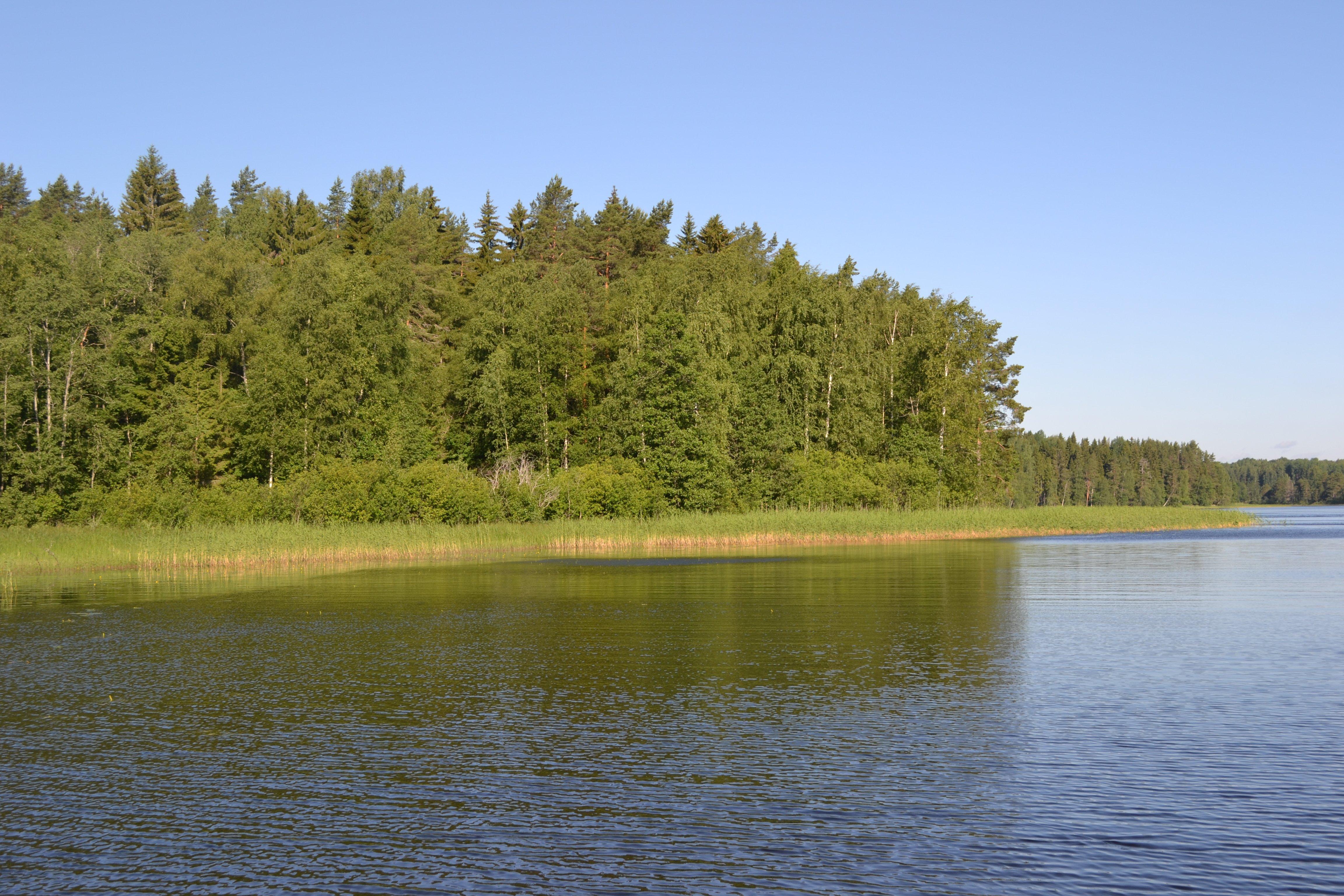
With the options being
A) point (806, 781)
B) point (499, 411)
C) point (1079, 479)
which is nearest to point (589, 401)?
point (499, 411)

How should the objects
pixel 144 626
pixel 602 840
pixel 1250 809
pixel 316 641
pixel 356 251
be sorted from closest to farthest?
pixel 602 840 < pixel 1250 809 < pixel 316 641 < pixel 144 626 < pixel 356 251

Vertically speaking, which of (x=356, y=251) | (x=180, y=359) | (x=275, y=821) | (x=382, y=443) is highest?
(x=356, y=251)

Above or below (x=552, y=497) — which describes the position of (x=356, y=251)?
above

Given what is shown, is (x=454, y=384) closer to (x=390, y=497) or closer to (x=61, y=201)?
(x=390, y=497)

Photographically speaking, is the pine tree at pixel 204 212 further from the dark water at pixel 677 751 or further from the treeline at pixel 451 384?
the dark water at pixel 677 751

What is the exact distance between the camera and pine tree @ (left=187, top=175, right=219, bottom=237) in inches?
4840

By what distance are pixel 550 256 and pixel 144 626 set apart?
83446mm

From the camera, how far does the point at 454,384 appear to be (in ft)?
276

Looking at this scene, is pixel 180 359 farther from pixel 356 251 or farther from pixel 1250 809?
pixel 1250 809

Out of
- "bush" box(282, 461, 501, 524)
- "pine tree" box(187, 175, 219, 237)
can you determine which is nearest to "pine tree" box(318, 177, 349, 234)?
"pine tree" box(187, 175, 219, 237)

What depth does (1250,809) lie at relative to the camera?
11.1 m

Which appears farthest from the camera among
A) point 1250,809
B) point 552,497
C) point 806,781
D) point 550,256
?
point 550,256

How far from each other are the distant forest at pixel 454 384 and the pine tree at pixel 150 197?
1465cm

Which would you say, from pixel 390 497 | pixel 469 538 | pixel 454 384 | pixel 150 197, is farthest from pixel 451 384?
pixel 150 197
